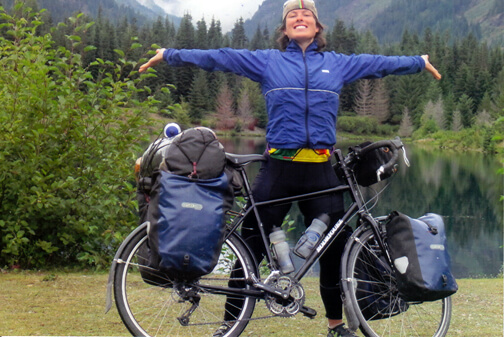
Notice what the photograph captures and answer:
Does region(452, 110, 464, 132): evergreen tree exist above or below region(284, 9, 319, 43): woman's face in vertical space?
below

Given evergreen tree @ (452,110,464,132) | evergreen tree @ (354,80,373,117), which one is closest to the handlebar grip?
evergreen tree @ (452,110,464,132)

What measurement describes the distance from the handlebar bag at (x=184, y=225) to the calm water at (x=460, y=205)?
6417 mm

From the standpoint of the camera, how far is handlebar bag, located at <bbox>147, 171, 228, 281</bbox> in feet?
10.1

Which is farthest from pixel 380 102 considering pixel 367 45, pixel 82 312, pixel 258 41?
pixel 82 312

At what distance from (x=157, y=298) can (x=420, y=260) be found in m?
1.53

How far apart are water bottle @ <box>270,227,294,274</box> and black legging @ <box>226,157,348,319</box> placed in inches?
2.7

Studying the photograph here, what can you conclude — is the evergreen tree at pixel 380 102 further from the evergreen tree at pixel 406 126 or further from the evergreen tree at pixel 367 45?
the evergreen tree at pixel 367 45

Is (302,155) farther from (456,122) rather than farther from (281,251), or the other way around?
(456,122)

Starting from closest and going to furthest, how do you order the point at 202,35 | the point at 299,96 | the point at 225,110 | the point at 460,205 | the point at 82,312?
the point at 299,96 < the point at 82,312 < the point at 460,205 < the point at 225,110 < the point at 202,35

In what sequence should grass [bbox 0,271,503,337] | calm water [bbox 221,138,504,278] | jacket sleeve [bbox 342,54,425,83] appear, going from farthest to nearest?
calm water [bbox 221,138,504,278], grass [bbox 0,271,503,337], jacket sleeve [bbox 342,54,425,83]

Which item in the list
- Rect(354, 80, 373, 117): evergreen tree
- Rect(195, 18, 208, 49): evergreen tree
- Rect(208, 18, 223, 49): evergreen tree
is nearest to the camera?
Rect(354, 80, 373, 117): evergreen tree

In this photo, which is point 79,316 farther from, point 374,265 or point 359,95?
point 359,95

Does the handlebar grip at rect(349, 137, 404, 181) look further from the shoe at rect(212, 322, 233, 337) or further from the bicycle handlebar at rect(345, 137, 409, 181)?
the shoe at rect(212, 322, 233, 337)

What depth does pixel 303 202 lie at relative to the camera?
3.66 metres
